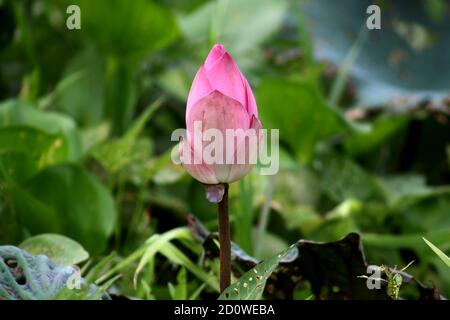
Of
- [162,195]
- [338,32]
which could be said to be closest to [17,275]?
[162,195]

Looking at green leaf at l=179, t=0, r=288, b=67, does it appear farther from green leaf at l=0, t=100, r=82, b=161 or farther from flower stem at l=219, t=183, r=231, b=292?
flower stem at l=219, t=183, r=231, b=292

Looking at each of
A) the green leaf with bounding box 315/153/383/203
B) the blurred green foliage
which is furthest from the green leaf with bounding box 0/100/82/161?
the green leaf with bounding box 315/153/383/203

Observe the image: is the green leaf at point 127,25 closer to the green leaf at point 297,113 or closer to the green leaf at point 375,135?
the green leaf at point 297,113

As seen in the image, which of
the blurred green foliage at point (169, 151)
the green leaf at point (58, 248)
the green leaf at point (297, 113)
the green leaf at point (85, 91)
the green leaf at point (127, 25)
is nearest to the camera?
the green leaf at point (58, 248)

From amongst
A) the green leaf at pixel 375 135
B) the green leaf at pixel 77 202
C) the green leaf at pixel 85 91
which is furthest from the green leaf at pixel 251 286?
the green leaf at pixel 85 91

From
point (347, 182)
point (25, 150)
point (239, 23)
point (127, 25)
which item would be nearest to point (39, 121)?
point (25, 150)

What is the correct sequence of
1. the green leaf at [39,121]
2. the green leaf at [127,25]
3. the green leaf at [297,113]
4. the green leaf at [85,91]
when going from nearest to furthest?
the green leaf at [39,121] → the green leaf at [297,113] → the green leaf at [127,25] → the green leaf at [85,91]

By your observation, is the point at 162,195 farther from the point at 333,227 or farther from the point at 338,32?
the point at 338,32

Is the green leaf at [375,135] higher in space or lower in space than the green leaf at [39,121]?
lower
